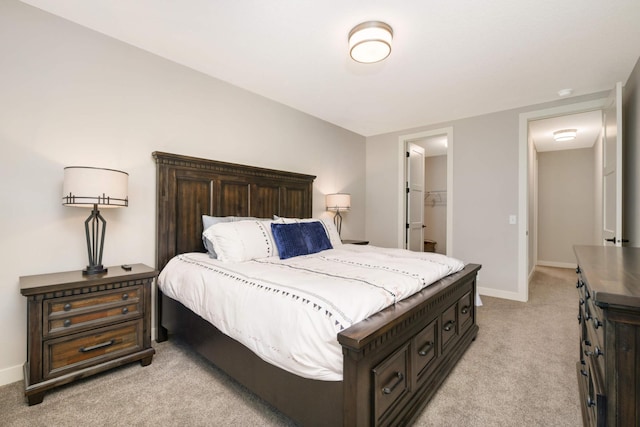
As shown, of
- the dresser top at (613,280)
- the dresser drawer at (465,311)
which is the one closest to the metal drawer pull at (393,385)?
the dresser top at (613,280)

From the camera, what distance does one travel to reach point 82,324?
1876 millimetres

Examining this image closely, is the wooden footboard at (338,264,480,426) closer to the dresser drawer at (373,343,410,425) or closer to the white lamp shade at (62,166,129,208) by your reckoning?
the dresser drawer at (373,343,410,425)

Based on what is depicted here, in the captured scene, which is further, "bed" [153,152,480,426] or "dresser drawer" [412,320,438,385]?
"dresser drawer" [412,320,438,385]

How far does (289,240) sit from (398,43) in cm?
187

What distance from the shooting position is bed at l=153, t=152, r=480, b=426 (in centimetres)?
124

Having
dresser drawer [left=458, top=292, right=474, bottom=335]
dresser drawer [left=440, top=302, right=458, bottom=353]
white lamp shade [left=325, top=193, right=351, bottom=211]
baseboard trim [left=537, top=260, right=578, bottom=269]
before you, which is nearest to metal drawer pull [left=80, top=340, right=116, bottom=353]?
dresser drawer [left=440, top=302, right=458, bottom=353]

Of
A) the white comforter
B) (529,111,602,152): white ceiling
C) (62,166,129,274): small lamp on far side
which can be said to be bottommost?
the white comforter

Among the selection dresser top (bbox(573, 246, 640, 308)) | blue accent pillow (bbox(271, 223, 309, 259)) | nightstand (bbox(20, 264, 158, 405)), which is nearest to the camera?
dresser top (bbox(573, 246, 640, 308))

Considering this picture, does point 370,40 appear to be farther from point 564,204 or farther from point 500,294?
point 564,204

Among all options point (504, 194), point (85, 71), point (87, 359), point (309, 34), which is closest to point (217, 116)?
point (85, 71)

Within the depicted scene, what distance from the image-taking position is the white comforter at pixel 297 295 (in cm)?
126

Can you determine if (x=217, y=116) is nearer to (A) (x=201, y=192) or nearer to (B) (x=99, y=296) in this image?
(A) (x=201, y=192)

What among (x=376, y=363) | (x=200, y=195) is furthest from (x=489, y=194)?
(x=200, y=195)

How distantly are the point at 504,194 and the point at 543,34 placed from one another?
6.91ft
